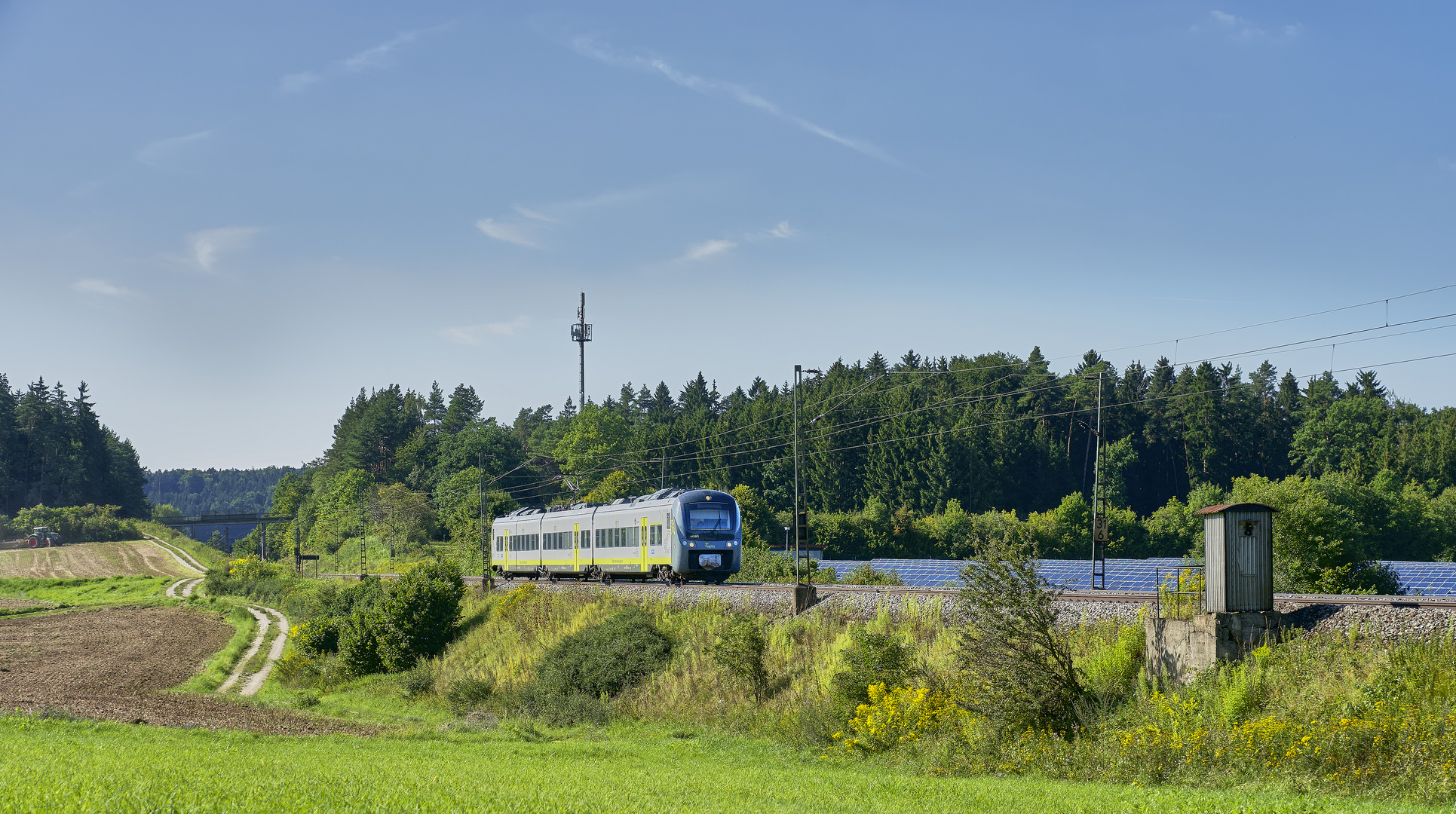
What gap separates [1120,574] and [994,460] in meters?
53.8

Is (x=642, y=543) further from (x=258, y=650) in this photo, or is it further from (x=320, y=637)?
(x=258, y=650)

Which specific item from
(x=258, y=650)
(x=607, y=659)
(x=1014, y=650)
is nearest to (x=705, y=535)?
(x=607, y=659)

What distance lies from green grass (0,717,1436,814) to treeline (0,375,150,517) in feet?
440

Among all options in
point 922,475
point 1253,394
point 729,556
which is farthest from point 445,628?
point 1253,394

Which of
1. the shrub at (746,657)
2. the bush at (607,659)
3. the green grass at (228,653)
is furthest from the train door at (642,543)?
the green grass at (228,653)

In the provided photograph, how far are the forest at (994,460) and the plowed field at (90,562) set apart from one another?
782 inches

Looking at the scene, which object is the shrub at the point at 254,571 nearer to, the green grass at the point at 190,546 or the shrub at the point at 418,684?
the green grass at the point at 190,546

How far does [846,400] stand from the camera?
112625mm

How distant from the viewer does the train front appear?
34625mm

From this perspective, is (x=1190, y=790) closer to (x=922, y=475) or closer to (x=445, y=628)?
(x=445, y=628)

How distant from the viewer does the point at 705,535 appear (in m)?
35.2

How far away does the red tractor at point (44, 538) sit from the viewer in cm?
11131

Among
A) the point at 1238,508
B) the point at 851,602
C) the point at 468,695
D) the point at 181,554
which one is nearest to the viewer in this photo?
Result: the point at 1238,508

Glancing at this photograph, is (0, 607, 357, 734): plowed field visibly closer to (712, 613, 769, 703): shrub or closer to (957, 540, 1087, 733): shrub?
(712, 613, 769, 703): shrub
